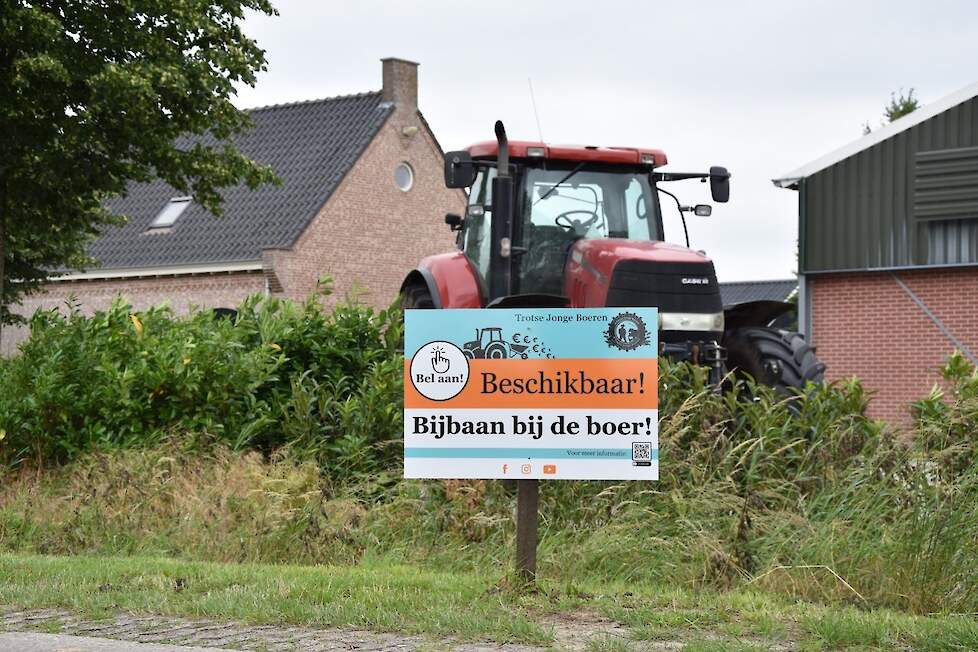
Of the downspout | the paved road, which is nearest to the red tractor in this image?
the paved road

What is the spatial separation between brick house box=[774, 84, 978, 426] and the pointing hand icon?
55.2 feet

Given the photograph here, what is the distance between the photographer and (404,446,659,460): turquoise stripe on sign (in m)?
8.31

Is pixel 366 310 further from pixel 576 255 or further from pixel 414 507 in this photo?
pixel 414 507

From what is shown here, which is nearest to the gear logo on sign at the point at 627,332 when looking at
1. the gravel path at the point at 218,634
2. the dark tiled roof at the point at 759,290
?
the gravel path at the point at 218,634

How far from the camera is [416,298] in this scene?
14750 millimetres

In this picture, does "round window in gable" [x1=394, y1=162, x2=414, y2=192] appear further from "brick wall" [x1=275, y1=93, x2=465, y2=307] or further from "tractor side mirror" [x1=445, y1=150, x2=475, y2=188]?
"tractor side mirror" [x1=445, y1=150, x2=475, y2=188]

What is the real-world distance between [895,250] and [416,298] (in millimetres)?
12471

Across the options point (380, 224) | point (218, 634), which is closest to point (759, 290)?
point (380, 224)

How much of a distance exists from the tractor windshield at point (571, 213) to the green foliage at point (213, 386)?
5.29ft

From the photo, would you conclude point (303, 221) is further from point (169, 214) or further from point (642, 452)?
point (642, 452)

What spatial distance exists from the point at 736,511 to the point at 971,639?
3.32 meters

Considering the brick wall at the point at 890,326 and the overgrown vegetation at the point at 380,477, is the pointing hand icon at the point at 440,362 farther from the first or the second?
the brick wall at the point at 890,326

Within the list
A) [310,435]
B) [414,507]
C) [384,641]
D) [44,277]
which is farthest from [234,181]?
[384,641]

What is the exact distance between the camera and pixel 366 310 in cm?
1470
